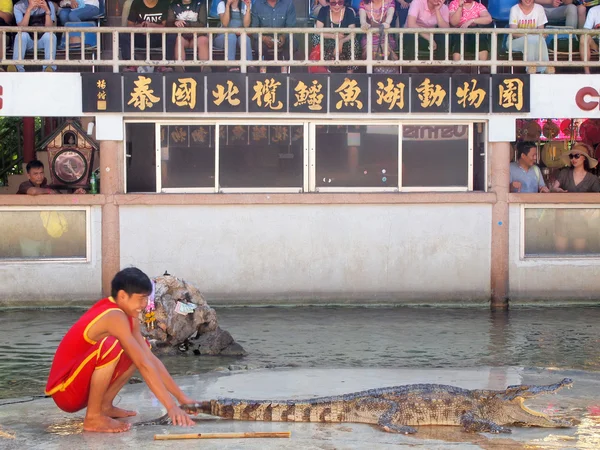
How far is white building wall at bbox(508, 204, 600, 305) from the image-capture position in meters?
14.6

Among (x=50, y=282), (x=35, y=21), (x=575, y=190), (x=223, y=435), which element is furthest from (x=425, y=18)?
(x=223, y=435)

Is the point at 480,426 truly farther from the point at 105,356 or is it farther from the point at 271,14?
the point at 271,14

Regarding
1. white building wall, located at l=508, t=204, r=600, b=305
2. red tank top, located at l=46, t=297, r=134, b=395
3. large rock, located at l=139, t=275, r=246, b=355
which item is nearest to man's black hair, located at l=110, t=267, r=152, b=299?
red tank top, located at l=46, t=297, r=134, b=395

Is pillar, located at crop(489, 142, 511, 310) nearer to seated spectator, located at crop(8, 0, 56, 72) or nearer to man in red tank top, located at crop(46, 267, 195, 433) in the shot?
seated spectator, located at crop(8, 0, 56, 72)

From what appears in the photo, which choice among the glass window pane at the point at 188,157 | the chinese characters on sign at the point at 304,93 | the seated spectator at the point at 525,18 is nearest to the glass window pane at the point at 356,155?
the chinese characters on sign at the point at 304,93

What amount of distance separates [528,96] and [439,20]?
6.36 ft

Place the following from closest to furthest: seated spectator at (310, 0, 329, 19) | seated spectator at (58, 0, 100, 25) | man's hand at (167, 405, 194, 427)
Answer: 1. man's hand at (167, 405, 194, 427)
2. seated spectator at (58, 0, 100, 25)
3. seated spectator at (310, 0, 329, 19)

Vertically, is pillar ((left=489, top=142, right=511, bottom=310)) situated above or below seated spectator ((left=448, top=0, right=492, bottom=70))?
below

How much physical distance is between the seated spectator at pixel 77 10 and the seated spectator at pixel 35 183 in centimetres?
282

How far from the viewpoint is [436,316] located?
44.3 ft

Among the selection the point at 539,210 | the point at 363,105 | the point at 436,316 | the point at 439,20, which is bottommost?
the point at 436,316

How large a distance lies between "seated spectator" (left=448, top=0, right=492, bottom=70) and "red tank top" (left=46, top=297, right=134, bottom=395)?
995 centimetres

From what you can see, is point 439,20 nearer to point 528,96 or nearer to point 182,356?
point 528,96

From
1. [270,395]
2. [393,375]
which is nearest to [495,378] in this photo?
[393,375]
